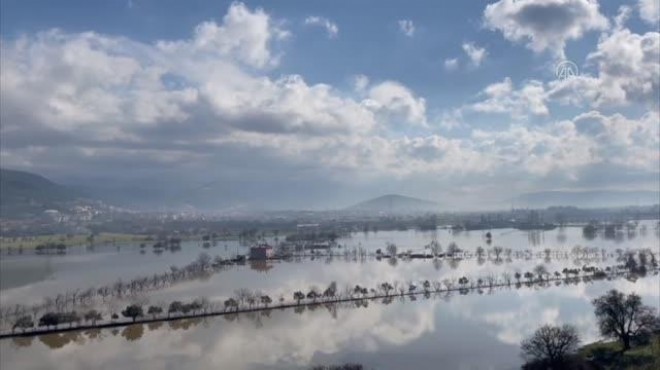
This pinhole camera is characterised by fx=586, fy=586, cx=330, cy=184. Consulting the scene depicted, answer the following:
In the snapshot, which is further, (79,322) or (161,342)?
(79,322)

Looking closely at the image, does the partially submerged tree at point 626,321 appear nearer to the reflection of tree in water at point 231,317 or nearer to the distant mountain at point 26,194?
the reflection of tree in water at point 231,317

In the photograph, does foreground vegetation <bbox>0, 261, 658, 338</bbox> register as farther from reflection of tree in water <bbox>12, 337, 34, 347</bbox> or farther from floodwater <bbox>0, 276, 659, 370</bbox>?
floodwater <bbox>0, 276, 659, 370</bbox>

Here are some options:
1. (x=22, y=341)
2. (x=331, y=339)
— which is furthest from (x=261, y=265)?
(x=331, y=339)

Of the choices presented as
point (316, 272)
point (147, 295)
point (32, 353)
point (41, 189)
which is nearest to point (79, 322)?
point (32, 353)

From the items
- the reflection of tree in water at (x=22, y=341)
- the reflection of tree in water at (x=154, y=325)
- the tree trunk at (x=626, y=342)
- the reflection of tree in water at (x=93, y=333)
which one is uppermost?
the tree trunk at (x=626, y=342)

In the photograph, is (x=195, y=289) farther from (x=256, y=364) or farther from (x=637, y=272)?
(x=637, y=272)

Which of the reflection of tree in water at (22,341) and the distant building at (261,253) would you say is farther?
the distant building at (261,253)

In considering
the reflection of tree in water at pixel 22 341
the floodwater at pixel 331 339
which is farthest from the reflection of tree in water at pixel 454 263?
the reflection of tree in water at pixel 22 341
